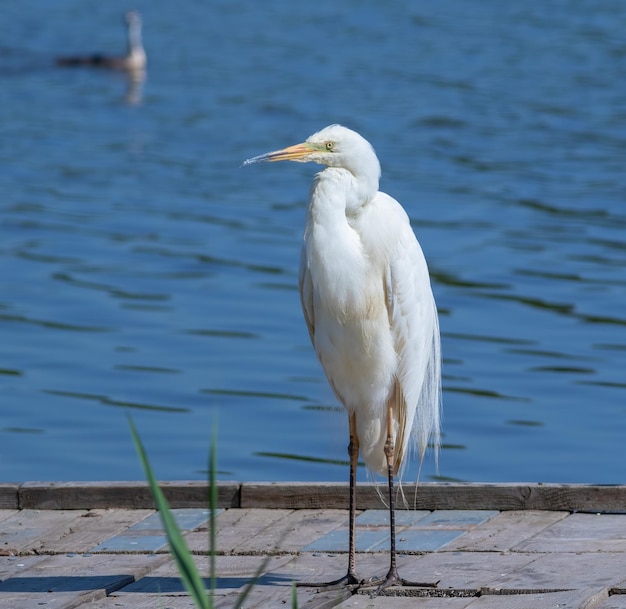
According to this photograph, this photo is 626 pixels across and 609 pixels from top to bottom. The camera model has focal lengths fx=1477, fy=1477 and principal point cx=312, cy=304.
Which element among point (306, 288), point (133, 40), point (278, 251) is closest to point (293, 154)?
point (306, 288)

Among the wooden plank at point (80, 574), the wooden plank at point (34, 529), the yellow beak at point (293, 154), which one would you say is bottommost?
the wooden plank at point (34, 529)

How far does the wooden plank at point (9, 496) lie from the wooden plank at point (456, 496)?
2.90 ft

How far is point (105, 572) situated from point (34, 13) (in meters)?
31.8

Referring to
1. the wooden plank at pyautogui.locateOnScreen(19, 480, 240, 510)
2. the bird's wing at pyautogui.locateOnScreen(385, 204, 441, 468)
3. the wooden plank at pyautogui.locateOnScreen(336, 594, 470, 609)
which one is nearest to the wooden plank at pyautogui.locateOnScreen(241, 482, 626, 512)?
the wooden plank at pyautogui.locateOnScreen(19, 480, 240, 510)

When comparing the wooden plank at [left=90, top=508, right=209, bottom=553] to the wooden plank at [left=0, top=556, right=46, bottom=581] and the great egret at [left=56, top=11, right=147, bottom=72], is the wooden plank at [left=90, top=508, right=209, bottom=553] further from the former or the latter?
the great egret at [left=56, top=11, right=147, bottom=72]

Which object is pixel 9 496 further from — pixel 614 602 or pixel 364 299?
pixel 614 602

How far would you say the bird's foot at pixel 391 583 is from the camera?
15.2 ft

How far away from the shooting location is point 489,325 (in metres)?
10.3

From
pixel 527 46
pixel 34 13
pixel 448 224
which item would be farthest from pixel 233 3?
pixel 448 224

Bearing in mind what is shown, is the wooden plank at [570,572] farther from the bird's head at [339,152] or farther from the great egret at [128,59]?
the great egret at [128,59]

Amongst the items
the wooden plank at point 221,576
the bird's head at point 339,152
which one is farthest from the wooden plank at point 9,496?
the bird's head at point 339,152

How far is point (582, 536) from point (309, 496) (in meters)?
1.07

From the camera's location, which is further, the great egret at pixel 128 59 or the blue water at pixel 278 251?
the great egret at pixel 128 59

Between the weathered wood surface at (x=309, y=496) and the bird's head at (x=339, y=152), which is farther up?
the bird's head at (x=339, y=152)
